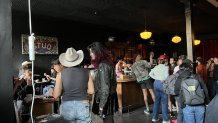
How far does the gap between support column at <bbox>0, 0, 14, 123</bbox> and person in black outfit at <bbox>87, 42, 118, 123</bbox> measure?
2.37 m

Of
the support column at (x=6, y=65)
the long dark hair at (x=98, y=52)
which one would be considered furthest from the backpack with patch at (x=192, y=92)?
the support column at (x=6, y=65)

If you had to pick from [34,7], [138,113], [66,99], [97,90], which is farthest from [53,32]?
[66,99]

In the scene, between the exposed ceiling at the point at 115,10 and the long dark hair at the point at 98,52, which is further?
the exposed ceiling at the point at 115,10

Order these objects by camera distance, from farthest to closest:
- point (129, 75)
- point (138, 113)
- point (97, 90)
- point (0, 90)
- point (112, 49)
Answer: point (112, 49)
point (129, 75)
point (138, 113)
point (97, 90)
point (0, 90)

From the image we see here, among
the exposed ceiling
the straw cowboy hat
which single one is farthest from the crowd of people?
the exposed ceiling

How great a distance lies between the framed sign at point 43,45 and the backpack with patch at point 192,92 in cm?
562

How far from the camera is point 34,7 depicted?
23.6ft

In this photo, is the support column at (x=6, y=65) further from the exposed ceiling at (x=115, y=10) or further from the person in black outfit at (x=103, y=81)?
the exposed ceiling at (x=115, y=10)

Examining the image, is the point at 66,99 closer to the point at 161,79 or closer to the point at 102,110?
the point at 102,110

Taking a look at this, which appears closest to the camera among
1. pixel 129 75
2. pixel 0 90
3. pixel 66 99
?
pixel 0 90

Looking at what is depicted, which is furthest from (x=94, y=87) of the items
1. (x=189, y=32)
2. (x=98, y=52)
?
(x=189, y=32)

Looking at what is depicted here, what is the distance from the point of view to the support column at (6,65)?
1.30 meters

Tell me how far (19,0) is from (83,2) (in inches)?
63.9

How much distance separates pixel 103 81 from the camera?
3.70m
